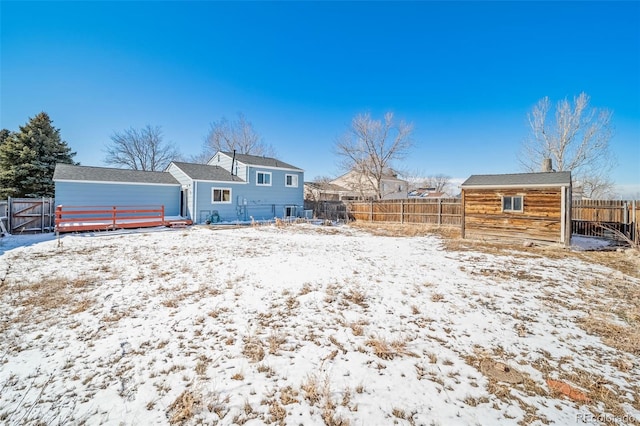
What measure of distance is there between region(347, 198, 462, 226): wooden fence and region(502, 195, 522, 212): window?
13.6 ft

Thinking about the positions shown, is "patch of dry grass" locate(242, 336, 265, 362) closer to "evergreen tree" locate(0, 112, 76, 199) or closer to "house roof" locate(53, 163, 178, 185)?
"house roof" locate(53, 163, 178, 185)

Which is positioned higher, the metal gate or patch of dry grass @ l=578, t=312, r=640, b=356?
the metal gate

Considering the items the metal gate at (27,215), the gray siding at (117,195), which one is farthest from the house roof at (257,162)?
the metal gate at (27,215)

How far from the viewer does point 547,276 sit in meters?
6.70

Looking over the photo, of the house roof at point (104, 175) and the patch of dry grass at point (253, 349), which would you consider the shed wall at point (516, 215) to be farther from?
the house roof at point (104, 175)

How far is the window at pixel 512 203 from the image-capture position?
1151cm

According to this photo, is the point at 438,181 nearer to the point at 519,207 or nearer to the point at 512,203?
the point at 512,203

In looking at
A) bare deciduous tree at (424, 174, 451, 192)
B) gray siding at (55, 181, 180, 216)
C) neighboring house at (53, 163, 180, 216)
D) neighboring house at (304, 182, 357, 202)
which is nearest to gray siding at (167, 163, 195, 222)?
neighboring house at (53, 163, 180, 216)

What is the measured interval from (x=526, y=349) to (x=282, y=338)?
3283mm

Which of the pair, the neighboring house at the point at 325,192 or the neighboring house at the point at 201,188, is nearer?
the neighboring house at the point at 201,188

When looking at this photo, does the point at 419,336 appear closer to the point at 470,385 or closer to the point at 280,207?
the point at 470,385

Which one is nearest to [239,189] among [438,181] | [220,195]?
[220,195]

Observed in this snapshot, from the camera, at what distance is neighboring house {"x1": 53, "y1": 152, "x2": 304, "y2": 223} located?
16.6 meters

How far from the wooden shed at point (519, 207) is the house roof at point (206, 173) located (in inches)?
615
